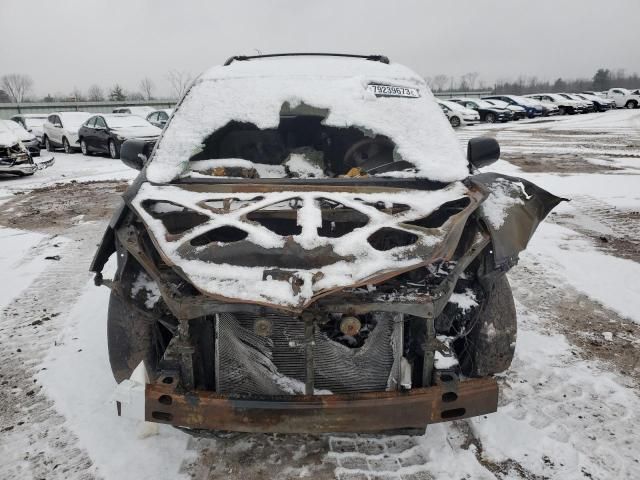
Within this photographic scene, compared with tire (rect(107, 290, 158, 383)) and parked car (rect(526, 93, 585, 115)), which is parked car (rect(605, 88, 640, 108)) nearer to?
parked car (rect(526, 93, 585, 115))

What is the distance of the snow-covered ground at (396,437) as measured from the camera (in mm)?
2285

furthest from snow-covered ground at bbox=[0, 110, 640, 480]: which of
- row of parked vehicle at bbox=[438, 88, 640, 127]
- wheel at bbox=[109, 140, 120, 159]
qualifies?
row of parked vehicle at bbox=[438, 88, 640, 127]

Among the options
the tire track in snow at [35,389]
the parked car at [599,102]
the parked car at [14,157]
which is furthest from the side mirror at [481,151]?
the parked car at [599,102]

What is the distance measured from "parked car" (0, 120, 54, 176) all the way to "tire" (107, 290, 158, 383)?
34.7 feet

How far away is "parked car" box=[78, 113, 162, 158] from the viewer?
1368 cm

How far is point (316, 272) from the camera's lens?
1.99m

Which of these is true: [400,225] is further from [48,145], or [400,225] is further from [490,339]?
[48,145]

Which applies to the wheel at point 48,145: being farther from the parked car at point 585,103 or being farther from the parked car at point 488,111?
the parked car at point 585,103

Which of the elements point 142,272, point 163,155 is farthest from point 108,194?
point 142,272

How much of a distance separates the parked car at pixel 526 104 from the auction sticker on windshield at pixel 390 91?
90.4ft

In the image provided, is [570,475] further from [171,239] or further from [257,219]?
[171,239]

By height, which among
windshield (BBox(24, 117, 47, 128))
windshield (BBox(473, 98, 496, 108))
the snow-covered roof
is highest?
windshield (BBox(473, 98, 496, 108))

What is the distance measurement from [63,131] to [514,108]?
75.6ft

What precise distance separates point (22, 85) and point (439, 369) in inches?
3333
